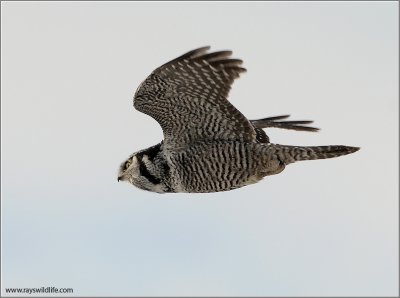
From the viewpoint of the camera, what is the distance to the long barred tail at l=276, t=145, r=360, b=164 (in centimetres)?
1592

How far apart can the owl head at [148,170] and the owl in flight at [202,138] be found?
17mm

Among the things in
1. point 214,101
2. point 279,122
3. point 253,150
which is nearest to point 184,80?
point 214,101

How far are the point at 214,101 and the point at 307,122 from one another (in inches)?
113

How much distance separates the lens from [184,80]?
51.1 feet

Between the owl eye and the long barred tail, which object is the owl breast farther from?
the owl eye

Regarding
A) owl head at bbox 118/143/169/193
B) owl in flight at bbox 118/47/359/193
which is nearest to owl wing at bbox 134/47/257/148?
owl in flight at bbox 118/47/359/193

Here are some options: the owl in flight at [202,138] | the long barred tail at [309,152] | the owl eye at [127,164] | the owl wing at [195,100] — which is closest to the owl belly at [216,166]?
the owl in flight at [202,138]

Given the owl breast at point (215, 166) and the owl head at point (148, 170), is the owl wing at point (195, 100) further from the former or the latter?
the owl head at point (148, 170)

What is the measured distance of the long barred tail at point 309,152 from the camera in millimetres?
15922

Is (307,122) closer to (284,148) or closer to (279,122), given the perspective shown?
(279,122)

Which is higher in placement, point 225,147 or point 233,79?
point 233,79

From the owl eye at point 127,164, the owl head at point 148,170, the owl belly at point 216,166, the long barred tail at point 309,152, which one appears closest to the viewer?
the long barred tail at point 309,152

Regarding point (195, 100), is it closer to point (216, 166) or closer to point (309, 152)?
point (216, 166)

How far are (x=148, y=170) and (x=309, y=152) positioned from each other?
2.88 m
